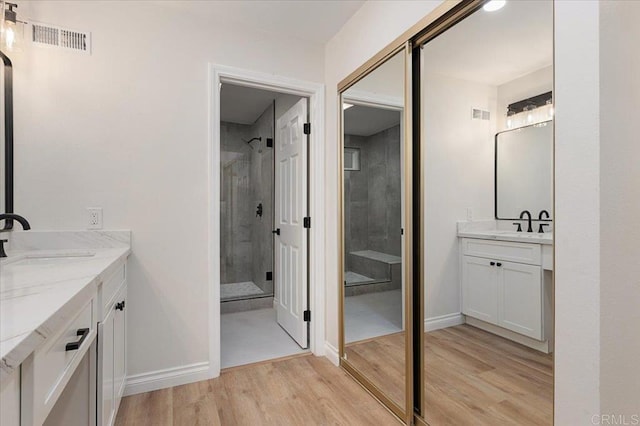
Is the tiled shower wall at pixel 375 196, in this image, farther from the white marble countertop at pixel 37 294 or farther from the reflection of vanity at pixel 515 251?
the white marble countertop at pixel 37 294

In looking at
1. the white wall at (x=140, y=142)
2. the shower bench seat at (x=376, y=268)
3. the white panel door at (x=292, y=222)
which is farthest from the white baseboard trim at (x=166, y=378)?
the shower bench seat at (x=376, y=268)

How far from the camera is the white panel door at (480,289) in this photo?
1499 mm

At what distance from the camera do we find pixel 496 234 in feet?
4.83

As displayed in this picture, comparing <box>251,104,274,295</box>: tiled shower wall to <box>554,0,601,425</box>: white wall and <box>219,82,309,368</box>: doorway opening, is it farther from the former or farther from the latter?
<box>554,0,601,425</box>: white wall

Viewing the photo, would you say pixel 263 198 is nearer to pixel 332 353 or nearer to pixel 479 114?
pixel 332 353

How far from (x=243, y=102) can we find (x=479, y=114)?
10.4 ft

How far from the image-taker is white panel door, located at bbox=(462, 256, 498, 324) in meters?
1.50

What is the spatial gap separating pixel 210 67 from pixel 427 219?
5.96 ft

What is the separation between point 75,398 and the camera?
125 cm

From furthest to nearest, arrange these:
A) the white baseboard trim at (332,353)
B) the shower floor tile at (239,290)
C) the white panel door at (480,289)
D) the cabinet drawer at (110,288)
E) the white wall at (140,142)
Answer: the shower floor tile at (239,290) → the white baseboard trim at (332,353) → the white wall at (140,142) → the white panel door at (480,289) → the cabinet drawer at (110,288)

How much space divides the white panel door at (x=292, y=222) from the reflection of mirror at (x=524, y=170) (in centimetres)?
162

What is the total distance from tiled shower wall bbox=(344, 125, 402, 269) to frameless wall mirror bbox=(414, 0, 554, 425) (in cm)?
24

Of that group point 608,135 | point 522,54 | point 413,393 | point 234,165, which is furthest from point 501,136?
point 234,165

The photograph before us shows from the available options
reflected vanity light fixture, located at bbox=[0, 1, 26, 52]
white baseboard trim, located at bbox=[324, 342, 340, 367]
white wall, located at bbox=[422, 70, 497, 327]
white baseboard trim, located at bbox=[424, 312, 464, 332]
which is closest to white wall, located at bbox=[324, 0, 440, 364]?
white baseboard trim, located at bbox=[324, 342, 340, 367]
